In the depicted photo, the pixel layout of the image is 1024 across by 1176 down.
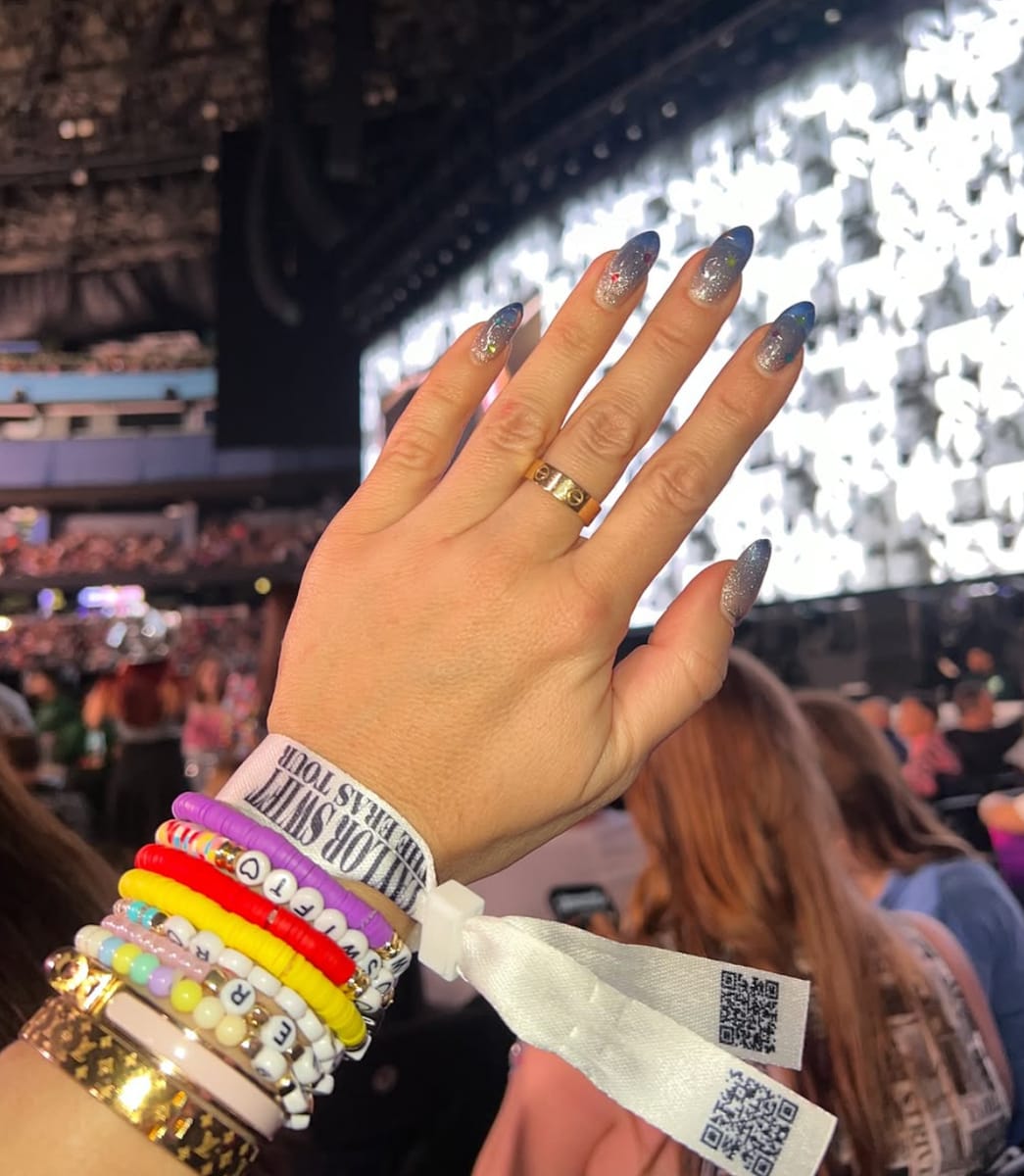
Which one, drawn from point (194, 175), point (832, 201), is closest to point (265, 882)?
point (832, 201)

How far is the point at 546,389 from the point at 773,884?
58 cm

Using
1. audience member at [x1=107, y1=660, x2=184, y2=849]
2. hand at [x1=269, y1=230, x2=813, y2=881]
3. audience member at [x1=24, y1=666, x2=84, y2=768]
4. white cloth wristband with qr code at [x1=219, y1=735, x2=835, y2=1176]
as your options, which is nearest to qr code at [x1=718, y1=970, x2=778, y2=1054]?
white cloth wristband with qr code at [x1=219, y1=735, x2=835, y2=1176]

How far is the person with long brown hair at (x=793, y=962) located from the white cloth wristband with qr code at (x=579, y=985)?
31 cm

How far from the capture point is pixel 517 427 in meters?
0.36

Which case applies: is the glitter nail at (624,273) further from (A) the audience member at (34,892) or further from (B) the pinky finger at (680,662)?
(A) the audience member at (34,892)

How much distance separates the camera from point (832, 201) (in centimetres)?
108

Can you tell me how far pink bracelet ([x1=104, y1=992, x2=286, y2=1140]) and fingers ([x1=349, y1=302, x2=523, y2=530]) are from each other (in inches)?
7.3

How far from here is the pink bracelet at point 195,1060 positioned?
28 centimetres

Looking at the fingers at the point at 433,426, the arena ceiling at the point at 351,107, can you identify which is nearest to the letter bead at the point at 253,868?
the fingers at the point at 433,426

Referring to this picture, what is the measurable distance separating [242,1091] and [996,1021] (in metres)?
0.76

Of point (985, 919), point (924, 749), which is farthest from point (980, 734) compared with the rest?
point (985, 919)

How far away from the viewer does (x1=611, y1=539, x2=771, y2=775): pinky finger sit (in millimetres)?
360

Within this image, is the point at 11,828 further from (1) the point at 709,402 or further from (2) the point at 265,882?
(1) the point at 709,402

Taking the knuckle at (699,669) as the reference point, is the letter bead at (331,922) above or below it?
below
